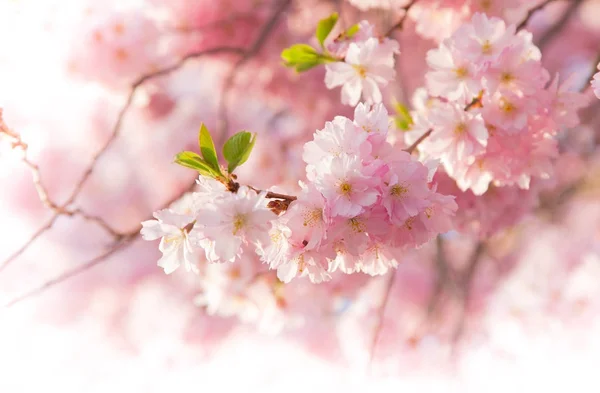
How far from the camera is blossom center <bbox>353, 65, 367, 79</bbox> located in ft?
2.20

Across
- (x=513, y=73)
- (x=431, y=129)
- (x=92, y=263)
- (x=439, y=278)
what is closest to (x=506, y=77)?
(x=513, y=73)

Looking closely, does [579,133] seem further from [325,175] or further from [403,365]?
[325,175]

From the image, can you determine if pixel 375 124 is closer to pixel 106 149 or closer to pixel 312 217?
pixel 312 217

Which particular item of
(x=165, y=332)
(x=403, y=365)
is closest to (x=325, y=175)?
(x=165, y=332)

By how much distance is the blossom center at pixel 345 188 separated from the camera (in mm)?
484

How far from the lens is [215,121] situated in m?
1.04

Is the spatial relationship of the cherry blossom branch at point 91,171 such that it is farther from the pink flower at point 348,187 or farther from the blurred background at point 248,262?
the pink flower at point 348,187

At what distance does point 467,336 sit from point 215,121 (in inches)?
31.8

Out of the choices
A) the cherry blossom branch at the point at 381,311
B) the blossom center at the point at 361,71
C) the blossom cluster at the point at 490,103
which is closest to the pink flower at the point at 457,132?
the blossom cluster at the point at 490,103

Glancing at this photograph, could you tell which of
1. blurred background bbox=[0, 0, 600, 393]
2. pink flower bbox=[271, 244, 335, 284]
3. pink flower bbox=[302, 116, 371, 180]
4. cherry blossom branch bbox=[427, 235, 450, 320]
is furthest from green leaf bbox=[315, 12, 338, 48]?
cherry blossom branch bbox=[427, 235, 450, 320]

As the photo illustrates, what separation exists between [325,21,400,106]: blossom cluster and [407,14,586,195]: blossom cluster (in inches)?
2.5

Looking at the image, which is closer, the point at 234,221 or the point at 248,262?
the point at 234,221

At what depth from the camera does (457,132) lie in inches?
25.1

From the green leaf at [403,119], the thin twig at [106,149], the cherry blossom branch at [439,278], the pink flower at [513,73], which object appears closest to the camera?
the pink flower at [513,73]
